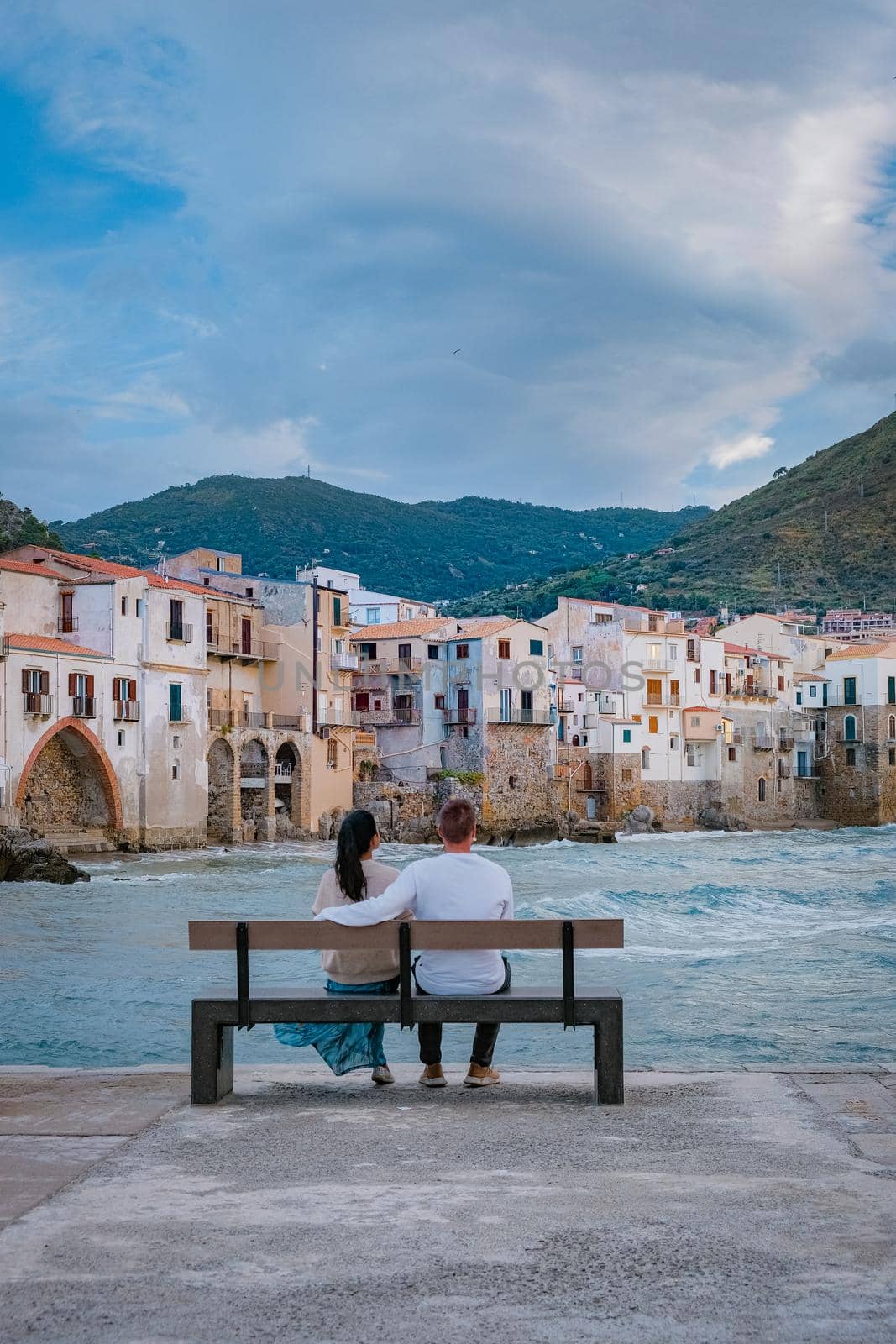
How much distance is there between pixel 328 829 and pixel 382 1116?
166 feet

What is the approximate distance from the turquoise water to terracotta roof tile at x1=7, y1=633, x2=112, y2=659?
685cm

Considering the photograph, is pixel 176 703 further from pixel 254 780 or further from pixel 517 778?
pixel 517 778

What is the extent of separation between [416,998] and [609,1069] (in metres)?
0.94

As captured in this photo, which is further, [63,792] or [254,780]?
[254,780]

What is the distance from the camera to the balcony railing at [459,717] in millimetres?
66188

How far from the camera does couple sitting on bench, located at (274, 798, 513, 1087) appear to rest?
688 centimetres

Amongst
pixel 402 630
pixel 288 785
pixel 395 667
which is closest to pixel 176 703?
pixel 288 785

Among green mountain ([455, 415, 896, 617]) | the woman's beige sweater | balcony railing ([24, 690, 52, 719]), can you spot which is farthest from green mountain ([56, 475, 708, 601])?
the woman's beige sweater

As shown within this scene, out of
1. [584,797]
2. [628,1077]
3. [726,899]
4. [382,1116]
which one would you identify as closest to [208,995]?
[382,1116]

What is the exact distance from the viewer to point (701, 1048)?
1174 centimetres

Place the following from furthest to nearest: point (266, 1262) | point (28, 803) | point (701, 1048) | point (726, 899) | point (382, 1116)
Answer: point (28, 803), point (726, 899), point (701, 1048), point (382, 1116), point (266, 1262)

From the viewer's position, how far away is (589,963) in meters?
18.1

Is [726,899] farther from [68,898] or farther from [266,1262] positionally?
[266,1262]

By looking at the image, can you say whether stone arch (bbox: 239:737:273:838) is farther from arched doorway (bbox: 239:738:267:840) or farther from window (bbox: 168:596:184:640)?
window (bbox: 168:596:184:640)
